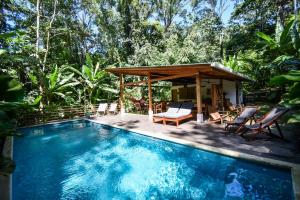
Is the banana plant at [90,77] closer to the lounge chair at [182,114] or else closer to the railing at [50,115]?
the railing at [50,115]

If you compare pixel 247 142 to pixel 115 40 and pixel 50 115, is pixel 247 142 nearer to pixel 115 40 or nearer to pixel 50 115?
pixel 50 115

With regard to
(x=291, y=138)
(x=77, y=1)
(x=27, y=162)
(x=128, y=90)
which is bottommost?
(x=27, y=162)

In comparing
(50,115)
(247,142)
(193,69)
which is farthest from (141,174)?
(50,115)

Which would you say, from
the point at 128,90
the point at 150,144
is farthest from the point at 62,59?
the point at 150,144

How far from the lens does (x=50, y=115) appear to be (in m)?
13.6

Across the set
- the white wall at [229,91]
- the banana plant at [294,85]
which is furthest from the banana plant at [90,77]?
the banana plant at [294,85]

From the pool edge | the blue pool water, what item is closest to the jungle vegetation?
the blue pool water

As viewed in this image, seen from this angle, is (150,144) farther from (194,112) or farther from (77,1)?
(77,1)

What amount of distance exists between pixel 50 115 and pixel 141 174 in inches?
427

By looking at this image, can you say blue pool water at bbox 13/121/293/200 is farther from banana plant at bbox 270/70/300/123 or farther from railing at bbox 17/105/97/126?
railing at bbox 17/105/97/126

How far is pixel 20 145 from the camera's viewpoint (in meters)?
8.53

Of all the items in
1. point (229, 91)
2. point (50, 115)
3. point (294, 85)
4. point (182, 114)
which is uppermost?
point (229, 91)

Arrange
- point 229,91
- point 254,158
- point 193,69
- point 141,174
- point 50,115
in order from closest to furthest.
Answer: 1. point 254,158
2. point 141,174
3. point 193,69
4. point 50,115
5. point 229,91

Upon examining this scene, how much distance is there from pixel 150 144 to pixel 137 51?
13.6 metres
